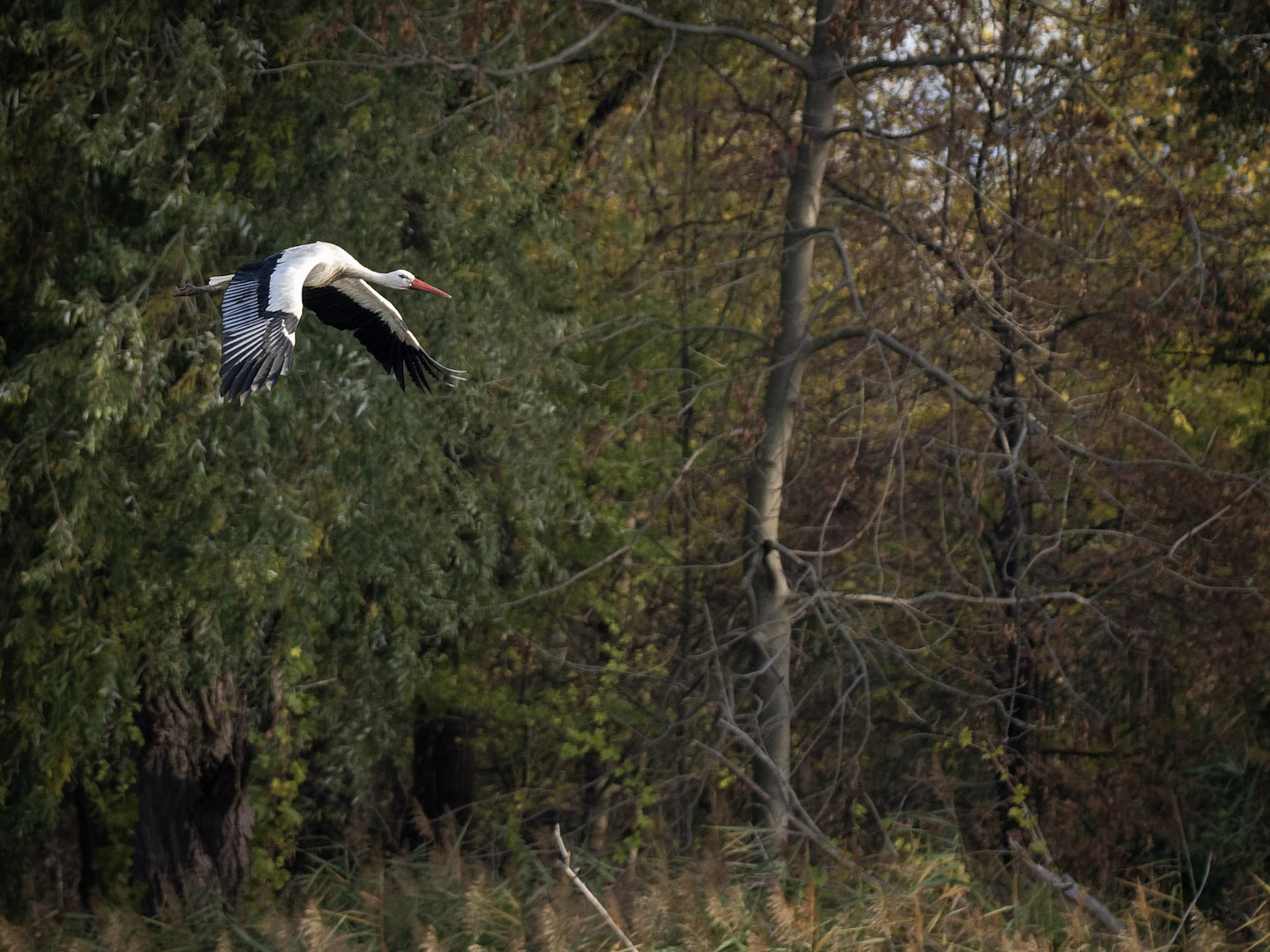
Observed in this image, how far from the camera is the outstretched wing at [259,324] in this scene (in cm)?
533

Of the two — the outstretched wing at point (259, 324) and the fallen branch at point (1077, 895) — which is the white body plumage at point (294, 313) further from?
the fallen branch at point (1077, 895)

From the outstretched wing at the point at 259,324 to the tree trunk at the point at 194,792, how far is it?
481 centimetres

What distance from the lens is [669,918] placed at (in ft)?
20.8

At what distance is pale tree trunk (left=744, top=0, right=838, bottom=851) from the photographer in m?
10.0

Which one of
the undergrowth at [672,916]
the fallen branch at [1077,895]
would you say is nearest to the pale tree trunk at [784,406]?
the undergrowth at [672,916]

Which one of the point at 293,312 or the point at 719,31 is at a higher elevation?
the point at 719,31

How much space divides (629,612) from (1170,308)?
228 inches

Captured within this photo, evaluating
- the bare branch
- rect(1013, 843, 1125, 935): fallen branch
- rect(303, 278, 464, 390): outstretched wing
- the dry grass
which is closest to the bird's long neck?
rect(303, 278, 464, 390): outstretched wing

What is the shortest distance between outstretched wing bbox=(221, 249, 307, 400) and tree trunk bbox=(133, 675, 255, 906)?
4.81m

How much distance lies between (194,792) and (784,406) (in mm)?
4791

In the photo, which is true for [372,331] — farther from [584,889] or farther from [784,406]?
[584,889]

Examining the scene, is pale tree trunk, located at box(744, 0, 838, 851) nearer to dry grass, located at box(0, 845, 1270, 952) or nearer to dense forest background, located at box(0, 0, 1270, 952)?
dense forest background, located at box(0, 0, 1270, 952)

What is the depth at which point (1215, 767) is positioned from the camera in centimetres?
1045

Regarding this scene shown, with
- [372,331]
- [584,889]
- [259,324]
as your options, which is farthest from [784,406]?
[584,889]
